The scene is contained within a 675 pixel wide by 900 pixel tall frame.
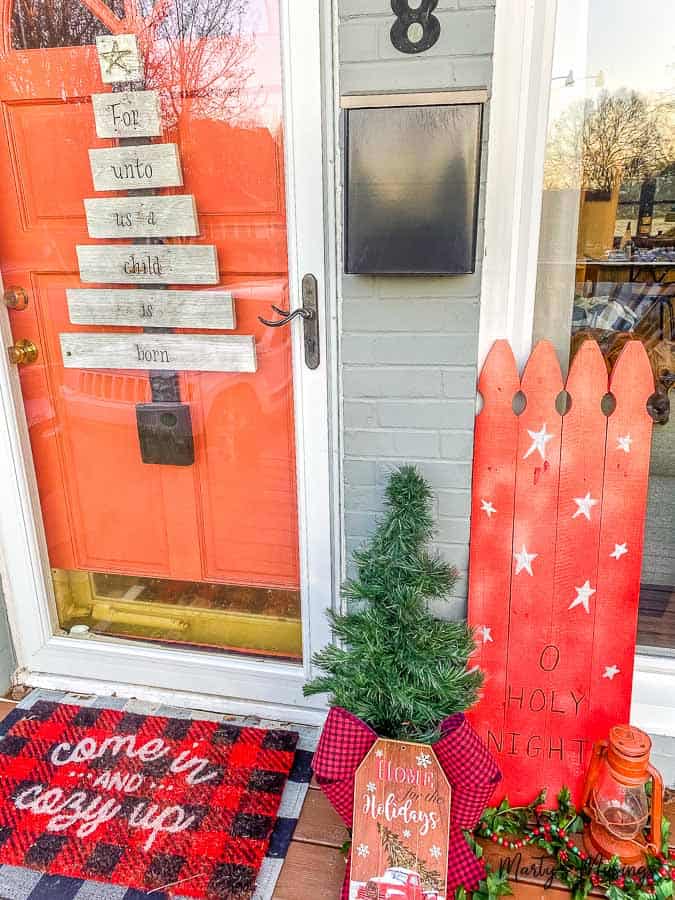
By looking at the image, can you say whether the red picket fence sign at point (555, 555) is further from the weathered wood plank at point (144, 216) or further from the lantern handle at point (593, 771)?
the weathered wood plank at point (144, 216)

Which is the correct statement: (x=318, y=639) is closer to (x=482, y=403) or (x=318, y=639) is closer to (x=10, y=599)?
(x=482, y=403)

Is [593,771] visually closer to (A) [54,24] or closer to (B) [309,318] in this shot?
(B) [309,318]

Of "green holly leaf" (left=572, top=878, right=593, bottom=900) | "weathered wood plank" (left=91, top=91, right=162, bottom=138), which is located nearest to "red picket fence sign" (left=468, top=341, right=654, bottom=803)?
"green holly leaf" (left=572, top=878, right=593, bottom=900)

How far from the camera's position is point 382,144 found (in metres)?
1.31

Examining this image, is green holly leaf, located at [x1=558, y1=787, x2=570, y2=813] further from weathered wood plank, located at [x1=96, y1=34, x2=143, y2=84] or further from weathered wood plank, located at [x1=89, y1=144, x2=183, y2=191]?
weathered wood plank, located at [x1=96, y1=34, x2=143, y2=84]

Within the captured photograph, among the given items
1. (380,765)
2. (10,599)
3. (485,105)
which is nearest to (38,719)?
(10,599)

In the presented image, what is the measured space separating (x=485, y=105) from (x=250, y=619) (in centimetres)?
148

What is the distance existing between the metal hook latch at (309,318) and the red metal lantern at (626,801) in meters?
1.14

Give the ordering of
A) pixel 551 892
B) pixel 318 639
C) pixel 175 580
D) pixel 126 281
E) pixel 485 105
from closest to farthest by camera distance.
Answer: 1. pixel 485 105
2. pixel 551 892
3. pixel 126 281
4. pixel 318 639
5. pixel 175 580

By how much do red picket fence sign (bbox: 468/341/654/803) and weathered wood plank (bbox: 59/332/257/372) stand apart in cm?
65

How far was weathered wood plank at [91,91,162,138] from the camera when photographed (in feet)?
5.18

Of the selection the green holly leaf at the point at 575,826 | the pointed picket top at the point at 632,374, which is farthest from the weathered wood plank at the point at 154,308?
the green holly leaf at the point at 575,826

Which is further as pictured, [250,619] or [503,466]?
Result: [250,619]

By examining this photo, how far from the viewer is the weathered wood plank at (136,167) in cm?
159
